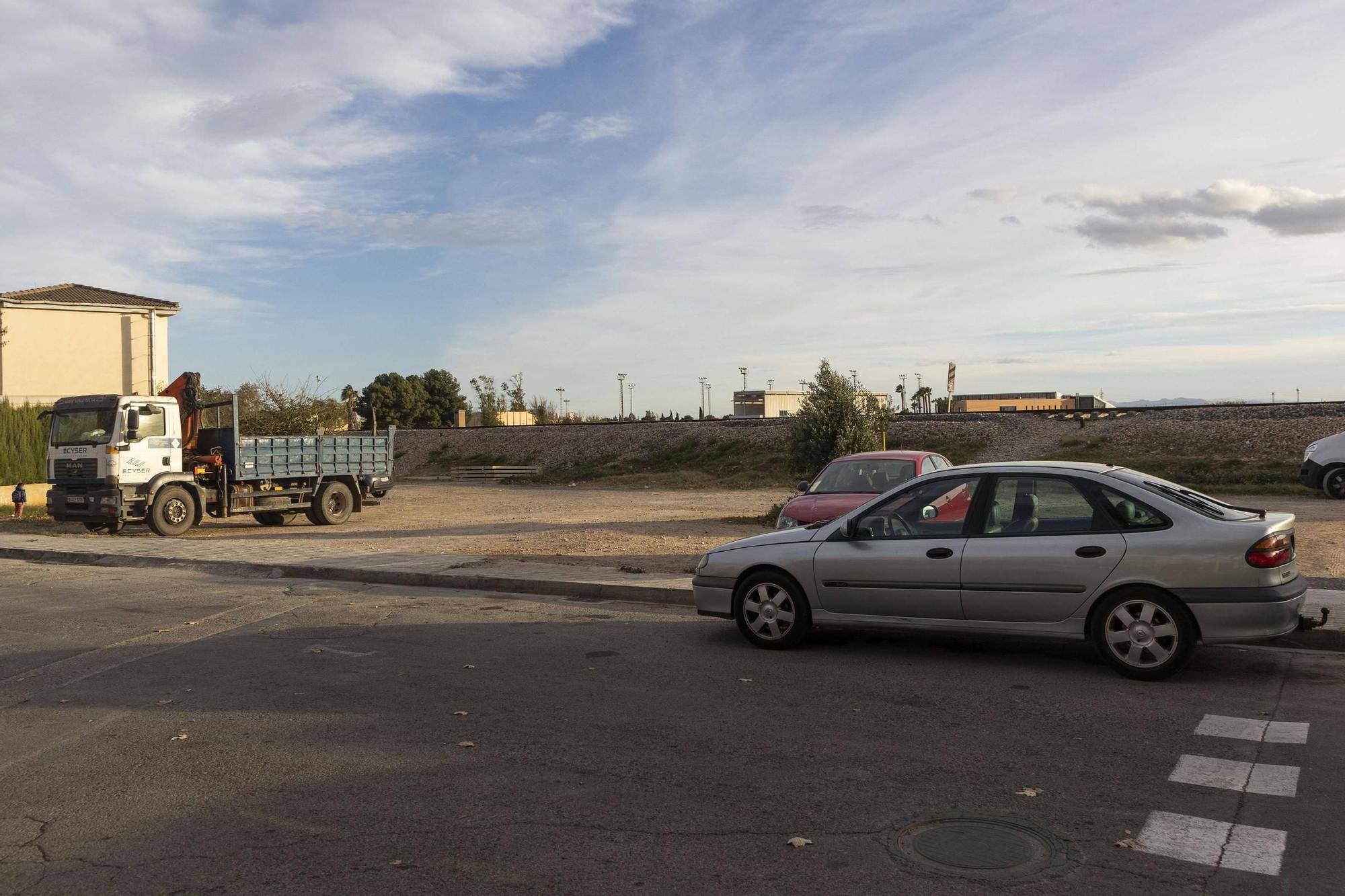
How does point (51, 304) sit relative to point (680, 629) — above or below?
above

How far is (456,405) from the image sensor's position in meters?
95.2

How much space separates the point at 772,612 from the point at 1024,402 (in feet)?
226

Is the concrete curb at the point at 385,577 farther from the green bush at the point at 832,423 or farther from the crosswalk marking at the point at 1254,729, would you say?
the green bush at the point at 832,423

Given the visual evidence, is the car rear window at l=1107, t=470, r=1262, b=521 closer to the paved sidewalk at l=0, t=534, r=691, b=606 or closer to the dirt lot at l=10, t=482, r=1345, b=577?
the paved sidewalk at l=0, t=534, r=691, b=606

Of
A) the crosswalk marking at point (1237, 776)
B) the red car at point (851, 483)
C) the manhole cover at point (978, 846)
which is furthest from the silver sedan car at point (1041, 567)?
the red car at point (851, 483)

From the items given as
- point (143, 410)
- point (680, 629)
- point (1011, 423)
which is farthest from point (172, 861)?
point (1011, 423)

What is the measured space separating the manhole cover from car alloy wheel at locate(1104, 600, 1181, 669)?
119 inches

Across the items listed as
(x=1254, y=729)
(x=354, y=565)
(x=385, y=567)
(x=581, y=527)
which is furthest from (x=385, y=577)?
(x=1254, y=729)

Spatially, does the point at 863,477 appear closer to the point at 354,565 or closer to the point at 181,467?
the point at 354,565

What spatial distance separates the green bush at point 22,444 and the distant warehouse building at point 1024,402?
161 ft

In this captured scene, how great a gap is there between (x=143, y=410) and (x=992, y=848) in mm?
20525

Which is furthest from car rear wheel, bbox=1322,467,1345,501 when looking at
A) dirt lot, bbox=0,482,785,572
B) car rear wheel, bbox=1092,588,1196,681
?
car rear wheel, bbox=1092,588,1196,681

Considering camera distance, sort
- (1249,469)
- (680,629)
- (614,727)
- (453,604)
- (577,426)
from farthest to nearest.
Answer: (577,426) < (1249,469) < (453,604) < (680,629) < (614,727)

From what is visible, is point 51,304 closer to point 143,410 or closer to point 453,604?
point 143,410
